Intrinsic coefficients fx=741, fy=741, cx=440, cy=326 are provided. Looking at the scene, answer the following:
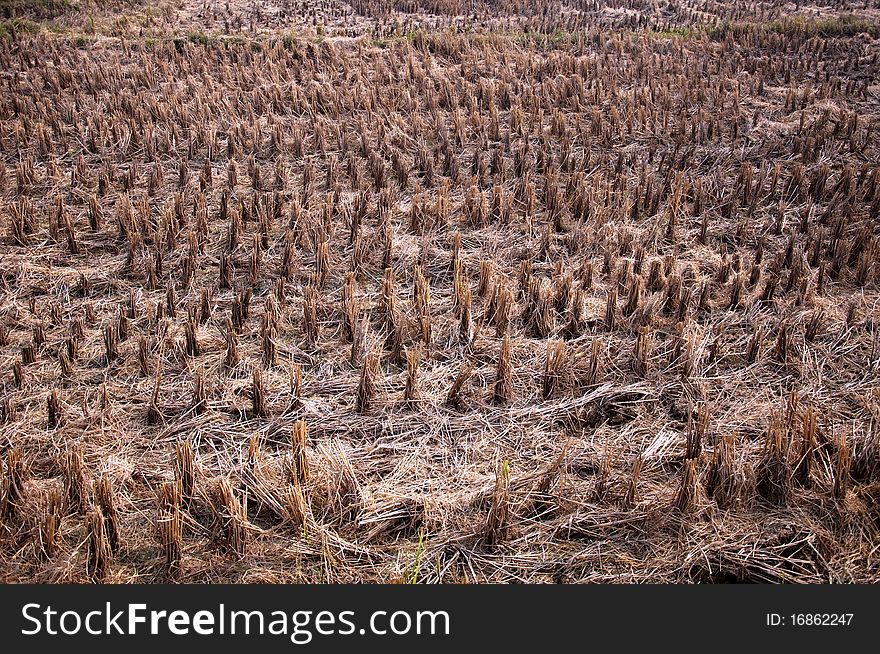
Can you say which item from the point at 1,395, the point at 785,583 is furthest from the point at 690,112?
the point at 1,395

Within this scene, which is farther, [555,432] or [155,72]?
[155,72]

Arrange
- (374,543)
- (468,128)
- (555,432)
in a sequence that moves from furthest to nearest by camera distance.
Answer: (468,128) < (555,432) < (374,543)

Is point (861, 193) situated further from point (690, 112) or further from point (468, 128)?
point (468, 128)

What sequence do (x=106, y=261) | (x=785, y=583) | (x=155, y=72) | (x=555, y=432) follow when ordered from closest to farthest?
1. (x=785, y=583)
2. (x=555, y=432)
3. (x=106, y=261)
4. (x=155, y=72)

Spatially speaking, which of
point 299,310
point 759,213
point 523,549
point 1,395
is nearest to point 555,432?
point 523,549

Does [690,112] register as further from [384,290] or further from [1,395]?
[1,395]

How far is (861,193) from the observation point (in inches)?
230

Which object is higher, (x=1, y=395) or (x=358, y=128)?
(x=358, y=128)

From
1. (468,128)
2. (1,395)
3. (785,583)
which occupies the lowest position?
(785,583)

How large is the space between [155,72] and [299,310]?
5907mm

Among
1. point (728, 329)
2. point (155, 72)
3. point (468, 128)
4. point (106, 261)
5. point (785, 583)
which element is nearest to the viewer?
point (785, 583)

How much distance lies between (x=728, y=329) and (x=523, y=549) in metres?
2.09

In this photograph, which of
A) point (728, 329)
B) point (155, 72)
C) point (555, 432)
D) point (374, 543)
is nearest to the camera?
point (374, 543)

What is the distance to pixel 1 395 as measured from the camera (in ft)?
11.8
